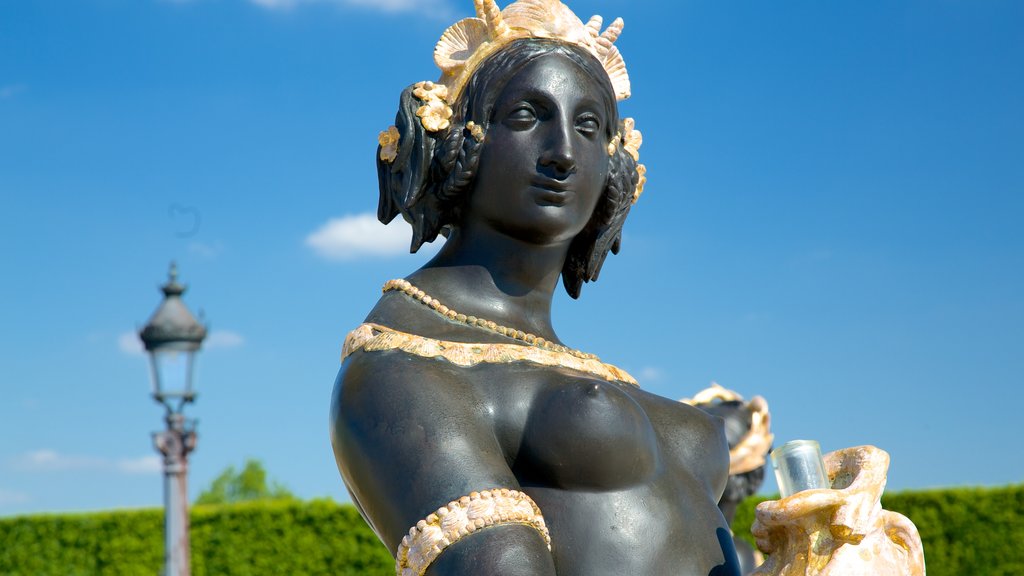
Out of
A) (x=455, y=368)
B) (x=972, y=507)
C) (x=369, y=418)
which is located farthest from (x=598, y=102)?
(x=972, y=507)

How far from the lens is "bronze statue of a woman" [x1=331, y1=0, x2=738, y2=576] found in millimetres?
3168

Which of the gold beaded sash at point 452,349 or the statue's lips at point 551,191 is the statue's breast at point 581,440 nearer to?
the gold beaded sash at point 452,349

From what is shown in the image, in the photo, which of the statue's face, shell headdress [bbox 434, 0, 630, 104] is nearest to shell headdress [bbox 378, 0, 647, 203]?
shell headdress [bbox 434, 0, 630, 104]

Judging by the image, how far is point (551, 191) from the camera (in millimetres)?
3631

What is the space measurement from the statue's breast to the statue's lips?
0.53 meters

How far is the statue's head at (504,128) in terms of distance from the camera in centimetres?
364

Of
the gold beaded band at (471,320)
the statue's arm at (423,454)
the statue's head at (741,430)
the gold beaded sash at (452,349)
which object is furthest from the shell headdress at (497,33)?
the statue's head at (741,430)

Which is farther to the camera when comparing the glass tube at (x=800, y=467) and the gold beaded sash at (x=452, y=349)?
the gold beaded sash at (x=452, y=349)

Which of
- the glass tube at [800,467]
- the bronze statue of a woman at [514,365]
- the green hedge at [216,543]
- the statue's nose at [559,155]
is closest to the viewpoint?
the bronze statue of a woman at [514,365]

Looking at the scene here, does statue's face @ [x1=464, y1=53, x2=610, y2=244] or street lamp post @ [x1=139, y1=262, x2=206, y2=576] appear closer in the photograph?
statue's face @ [x1=464, y1=53, x2=610, y2=244]

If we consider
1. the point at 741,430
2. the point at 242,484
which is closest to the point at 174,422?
the point at 741,430

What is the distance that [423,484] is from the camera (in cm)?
314

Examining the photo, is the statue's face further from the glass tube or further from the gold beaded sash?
the glass tube

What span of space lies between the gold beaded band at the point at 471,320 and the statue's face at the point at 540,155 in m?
0.26
